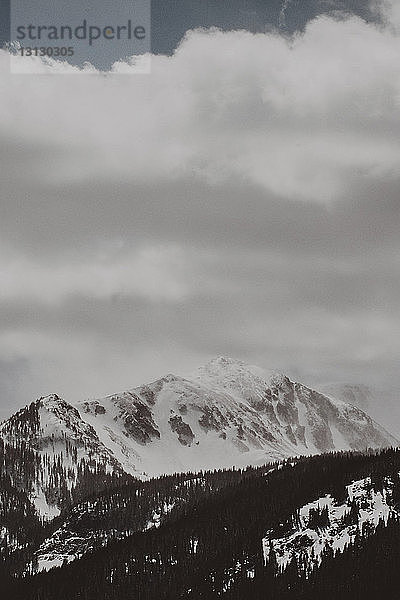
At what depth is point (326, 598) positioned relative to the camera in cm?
19838

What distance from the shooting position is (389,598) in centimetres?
19775

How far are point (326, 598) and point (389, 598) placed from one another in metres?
13.4
